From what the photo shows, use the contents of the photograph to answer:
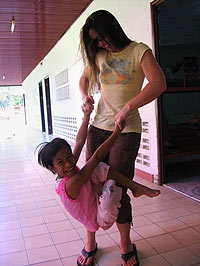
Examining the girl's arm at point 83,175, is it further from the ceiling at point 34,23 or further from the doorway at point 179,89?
the ceiling at point 34,23

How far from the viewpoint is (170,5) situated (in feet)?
13.6

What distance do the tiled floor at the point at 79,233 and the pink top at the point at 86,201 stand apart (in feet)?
1.28

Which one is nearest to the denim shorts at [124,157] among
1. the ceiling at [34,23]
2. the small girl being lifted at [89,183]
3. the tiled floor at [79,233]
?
the small girl being lifted at [89,183]

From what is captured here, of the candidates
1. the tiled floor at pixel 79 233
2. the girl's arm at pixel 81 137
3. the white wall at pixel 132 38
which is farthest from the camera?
the white wall at pixel 132 38

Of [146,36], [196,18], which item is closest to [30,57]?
[196,18]

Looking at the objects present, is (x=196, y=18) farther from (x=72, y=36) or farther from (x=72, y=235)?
(x=72, y=235)

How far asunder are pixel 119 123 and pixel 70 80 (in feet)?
17.7

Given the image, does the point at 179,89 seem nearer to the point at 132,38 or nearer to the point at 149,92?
the point at 132,38

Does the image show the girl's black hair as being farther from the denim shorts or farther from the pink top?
A: the denim shorts

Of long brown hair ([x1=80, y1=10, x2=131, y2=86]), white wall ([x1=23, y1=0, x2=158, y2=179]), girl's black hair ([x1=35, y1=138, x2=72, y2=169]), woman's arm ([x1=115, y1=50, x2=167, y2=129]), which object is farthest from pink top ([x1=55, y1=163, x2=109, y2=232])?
white wall ([x1=23, y1=0, x2=158, y2=179])

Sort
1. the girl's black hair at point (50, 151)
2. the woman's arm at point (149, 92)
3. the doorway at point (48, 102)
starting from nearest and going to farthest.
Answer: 1. the woman's arm at point (149, 92)
2. the girl's black hair at point (50, 151)
3. the doorway at point (48, 102)

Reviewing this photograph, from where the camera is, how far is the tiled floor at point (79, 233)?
6.26 ft

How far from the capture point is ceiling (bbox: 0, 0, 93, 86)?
479 cm

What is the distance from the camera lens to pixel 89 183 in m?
1.66
